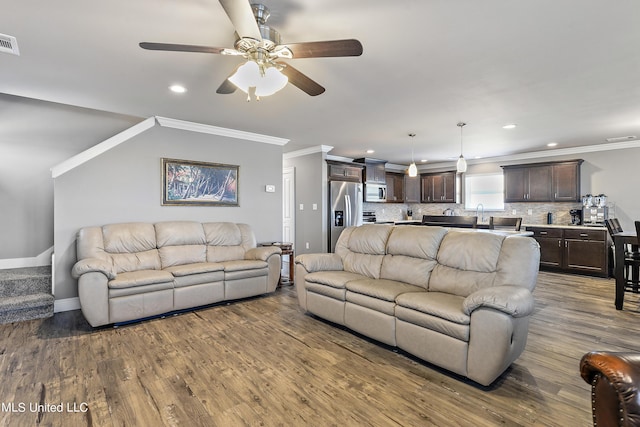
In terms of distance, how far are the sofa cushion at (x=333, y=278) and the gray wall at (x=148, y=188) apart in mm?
2264

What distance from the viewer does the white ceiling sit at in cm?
199

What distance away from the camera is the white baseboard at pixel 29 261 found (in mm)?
4285

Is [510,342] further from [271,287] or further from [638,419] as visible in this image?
[271,287]

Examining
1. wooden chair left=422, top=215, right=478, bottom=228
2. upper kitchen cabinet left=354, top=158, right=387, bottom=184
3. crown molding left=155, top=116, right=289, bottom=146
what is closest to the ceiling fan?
crown molding left=155, top=116, right=289, bottom=146

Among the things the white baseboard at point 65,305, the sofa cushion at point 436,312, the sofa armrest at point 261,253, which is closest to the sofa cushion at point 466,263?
the sofa cushion at point 436,312

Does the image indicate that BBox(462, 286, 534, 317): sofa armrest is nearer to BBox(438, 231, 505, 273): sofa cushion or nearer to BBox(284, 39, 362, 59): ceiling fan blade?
BBox(438, 231, 505, 273): sofa cushion

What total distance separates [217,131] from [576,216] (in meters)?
7.12

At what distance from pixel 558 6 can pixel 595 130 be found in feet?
13.8

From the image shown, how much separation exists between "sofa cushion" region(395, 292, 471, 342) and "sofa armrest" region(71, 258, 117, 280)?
2.96m

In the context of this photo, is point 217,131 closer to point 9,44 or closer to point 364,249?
point 9,44

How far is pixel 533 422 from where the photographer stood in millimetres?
1848

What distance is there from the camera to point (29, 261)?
14.5ft

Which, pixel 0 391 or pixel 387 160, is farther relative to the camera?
pixel 387 160

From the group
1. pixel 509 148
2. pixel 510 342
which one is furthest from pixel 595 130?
pixel 510 342
